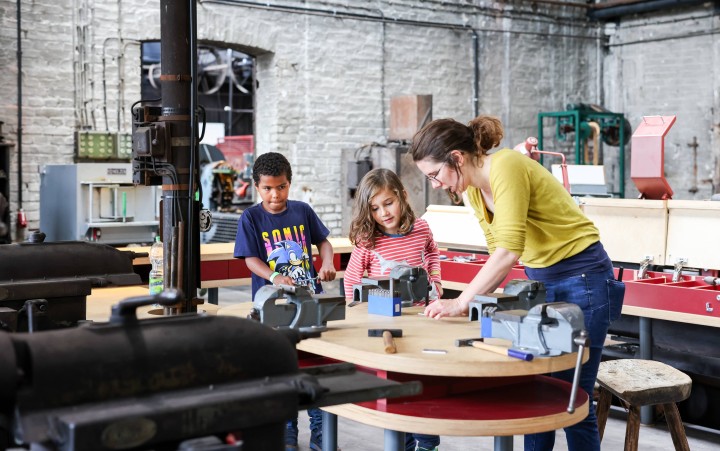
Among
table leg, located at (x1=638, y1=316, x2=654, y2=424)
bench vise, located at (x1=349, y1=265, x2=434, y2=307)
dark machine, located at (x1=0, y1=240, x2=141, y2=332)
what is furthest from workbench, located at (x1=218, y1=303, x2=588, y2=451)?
table leg, located at (x1=638, y1=316, x2=654, y2=424)

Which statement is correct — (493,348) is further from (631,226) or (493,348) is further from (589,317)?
(631,226)

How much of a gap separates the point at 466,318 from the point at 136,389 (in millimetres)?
1655

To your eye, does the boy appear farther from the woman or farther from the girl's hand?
the woman

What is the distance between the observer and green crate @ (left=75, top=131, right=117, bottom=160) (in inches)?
331

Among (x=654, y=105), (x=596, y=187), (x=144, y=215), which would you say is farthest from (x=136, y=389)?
(x=654, y=105)

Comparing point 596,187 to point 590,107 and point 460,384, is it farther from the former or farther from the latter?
point 590,107

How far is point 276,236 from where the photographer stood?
3.68m

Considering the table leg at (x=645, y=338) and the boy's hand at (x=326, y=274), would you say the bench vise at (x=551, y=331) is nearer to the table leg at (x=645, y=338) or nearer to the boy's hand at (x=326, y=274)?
the boy's hand at (x=326, y=274)

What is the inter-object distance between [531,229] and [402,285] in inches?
20.3

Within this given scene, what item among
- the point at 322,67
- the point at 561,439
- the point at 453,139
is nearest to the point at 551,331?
the point at 453,139

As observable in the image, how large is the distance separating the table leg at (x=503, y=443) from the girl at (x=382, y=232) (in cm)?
100

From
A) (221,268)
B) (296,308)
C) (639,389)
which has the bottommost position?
(639,389)

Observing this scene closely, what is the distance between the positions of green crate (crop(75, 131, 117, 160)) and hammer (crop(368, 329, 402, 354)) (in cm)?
648

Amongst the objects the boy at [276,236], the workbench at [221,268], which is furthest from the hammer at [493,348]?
the workbench at [221,268]
